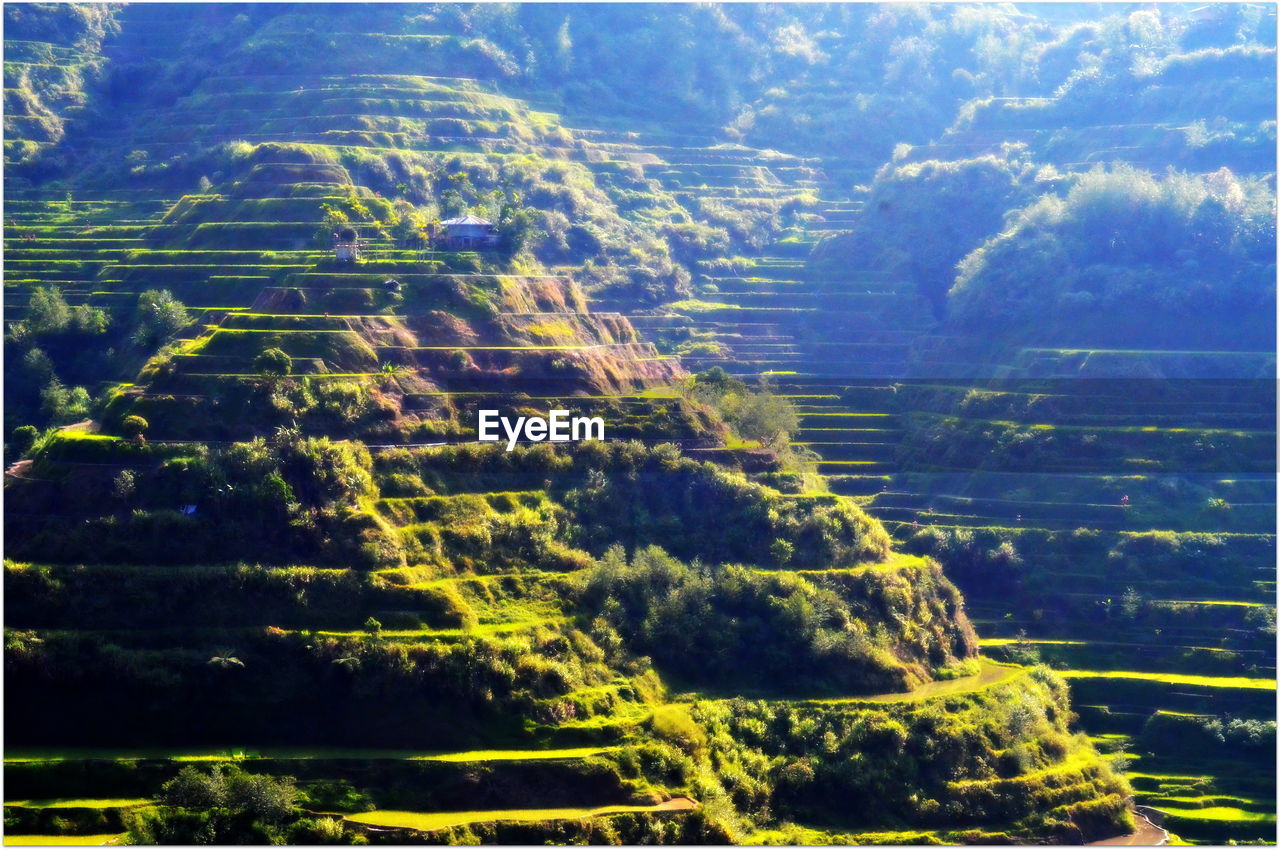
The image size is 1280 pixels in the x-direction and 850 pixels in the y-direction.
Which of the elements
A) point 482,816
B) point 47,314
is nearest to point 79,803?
point 482,816

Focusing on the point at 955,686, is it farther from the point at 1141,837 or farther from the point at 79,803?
the point at 79,803

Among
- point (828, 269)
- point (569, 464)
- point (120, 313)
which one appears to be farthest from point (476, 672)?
point (828, 269)

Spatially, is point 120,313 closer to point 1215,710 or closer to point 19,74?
point 19,74

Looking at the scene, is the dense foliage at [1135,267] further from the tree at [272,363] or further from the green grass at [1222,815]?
the tree at [272,363]

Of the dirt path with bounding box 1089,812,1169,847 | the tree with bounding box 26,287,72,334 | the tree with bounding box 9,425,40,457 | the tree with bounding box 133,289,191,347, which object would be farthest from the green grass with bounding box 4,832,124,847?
the tree with bounding box 26,287,72,334

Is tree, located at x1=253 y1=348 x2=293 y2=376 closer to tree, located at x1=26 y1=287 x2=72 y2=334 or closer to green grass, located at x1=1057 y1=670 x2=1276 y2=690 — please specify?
tree, located at x1=26 y1=287 x2=72 y2=334
